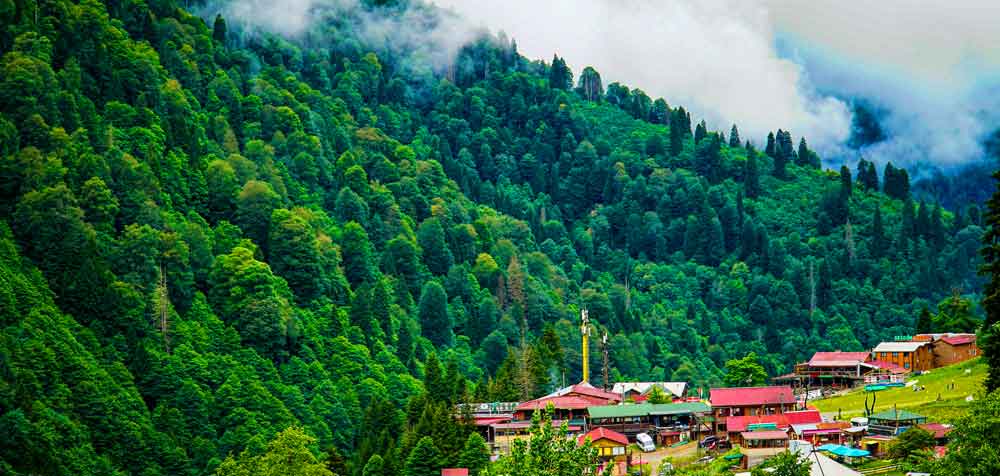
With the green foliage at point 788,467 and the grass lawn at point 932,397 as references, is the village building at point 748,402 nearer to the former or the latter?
the grass lawn at point 932,397

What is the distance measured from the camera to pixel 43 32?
468ft

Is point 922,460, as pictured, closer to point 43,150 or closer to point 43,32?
point 43,150

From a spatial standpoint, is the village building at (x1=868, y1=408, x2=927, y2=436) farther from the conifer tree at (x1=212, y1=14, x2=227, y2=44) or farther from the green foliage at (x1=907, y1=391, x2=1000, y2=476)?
the conifer tree at (x1=212, y1=14, x2=227, y2=44)

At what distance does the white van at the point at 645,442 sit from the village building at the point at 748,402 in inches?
167

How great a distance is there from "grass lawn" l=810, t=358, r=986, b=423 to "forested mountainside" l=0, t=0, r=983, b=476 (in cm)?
2496

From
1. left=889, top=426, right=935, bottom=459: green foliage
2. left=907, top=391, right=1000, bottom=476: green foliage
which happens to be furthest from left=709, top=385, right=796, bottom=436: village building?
left=907, top=391, right=1000, bottom=476: green foliage

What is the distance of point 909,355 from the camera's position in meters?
126

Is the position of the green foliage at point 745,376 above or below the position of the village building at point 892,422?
above

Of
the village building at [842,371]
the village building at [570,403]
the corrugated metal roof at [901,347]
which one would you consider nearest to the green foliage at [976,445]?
the village building at [570,403]

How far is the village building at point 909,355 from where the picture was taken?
12450cm

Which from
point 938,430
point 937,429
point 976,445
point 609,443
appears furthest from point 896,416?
point 976,445

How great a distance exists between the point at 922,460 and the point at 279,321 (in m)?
67.5

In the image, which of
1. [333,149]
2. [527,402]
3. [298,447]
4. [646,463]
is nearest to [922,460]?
[646,463]

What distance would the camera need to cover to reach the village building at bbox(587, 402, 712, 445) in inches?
4090
